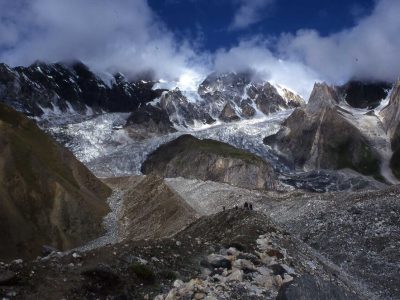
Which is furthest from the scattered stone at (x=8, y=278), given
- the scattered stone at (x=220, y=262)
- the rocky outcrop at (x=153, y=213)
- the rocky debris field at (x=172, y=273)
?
the rocky outcrop at (x=153, y=213)

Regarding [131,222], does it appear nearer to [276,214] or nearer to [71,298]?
[276,214]

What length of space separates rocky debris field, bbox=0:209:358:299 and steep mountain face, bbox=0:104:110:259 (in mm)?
38781

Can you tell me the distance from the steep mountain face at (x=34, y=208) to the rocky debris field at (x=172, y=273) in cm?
3878

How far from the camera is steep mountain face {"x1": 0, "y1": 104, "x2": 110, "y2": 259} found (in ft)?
205

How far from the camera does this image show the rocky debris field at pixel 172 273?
17.2 m

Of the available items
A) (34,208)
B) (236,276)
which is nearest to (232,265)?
(236,276)

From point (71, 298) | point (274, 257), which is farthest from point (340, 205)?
point (71, 298)

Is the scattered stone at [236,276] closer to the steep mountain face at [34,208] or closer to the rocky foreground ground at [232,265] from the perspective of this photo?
the rocky foreground ground at [232,265]

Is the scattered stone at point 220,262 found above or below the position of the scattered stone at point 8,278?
below

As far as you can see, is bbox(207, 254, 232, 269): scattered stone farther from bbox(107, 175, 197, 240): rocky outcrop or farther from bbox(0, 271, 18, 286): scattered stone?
bbox(107, 175, 197, 240): rocky outcrop

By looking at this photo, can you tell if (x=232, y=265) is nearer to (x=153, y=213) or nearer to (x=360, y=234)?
(x=360, y=234)

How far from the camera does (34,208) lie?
2798 inches

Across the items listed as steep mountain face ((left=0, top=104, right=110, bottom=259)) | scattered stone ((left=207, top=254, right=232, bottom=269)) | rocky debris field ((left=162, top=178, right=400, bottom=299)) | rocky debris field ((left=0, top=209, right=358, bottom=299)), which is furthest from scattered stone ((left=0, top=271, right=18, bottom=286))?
steep mountain face ((left=0, top=104, right=110, bottom=259))

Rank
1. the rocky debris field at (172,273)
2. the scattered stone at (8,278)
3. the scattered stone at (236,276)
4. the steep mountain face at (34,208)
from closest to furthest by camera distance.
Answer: the scattered stone at (8,278) → the rocky debris field at (172,273) → the scattered stone at (236,276) → the steep mountain face at (34,208)
